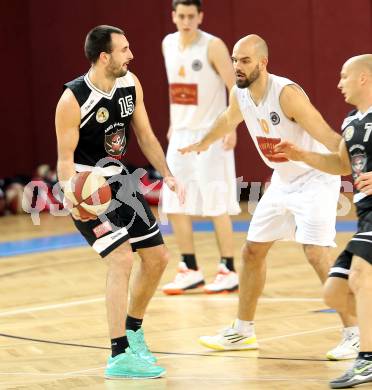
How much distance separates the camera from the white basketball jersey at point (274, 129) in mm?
6727

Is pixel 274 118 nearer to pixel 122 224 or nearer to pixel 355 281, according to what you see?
pixel 122 224

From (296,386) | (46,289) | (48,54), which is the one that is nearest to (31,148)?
(48,54)

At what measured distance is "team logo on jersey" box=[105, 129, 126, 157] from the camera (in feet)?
21.6

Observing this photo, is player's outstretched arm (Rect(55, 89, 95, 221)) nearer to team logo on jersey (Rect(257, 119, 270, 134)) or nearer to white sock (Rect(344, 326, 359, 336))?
team logo on jersey (Rect(257, 119, 270, 134))

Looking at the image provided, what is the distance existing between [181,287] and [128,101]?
2.85 meters

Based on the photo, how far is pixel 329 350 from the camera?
6.82 m

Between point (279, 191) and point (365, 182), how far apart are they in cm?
120

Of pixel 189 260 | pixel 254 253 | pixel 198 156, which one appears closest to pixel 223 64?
pixel 198 156

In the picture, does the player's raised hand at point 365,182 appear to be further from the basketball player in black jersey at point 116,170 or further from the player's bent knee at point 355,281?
the basketball player in black jersey at point 116,170

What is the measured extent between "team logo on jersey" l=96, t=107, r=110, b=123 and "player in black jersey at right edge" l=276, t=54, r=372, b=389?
44.4 inches

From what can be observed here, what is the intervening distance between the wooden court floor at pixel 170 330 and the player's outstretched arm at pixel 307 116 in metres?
1.34

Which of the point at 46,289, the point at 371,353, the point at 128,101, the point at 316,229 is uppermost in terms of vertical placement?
the point at 128,101

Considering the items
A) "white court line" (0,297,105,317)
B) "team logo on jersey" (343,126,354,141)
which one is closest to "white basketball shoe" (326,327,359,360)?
→ "team logo on jersey" (343,126,354,141)

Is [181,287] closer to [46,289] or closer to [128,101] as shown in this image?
[46,289]
